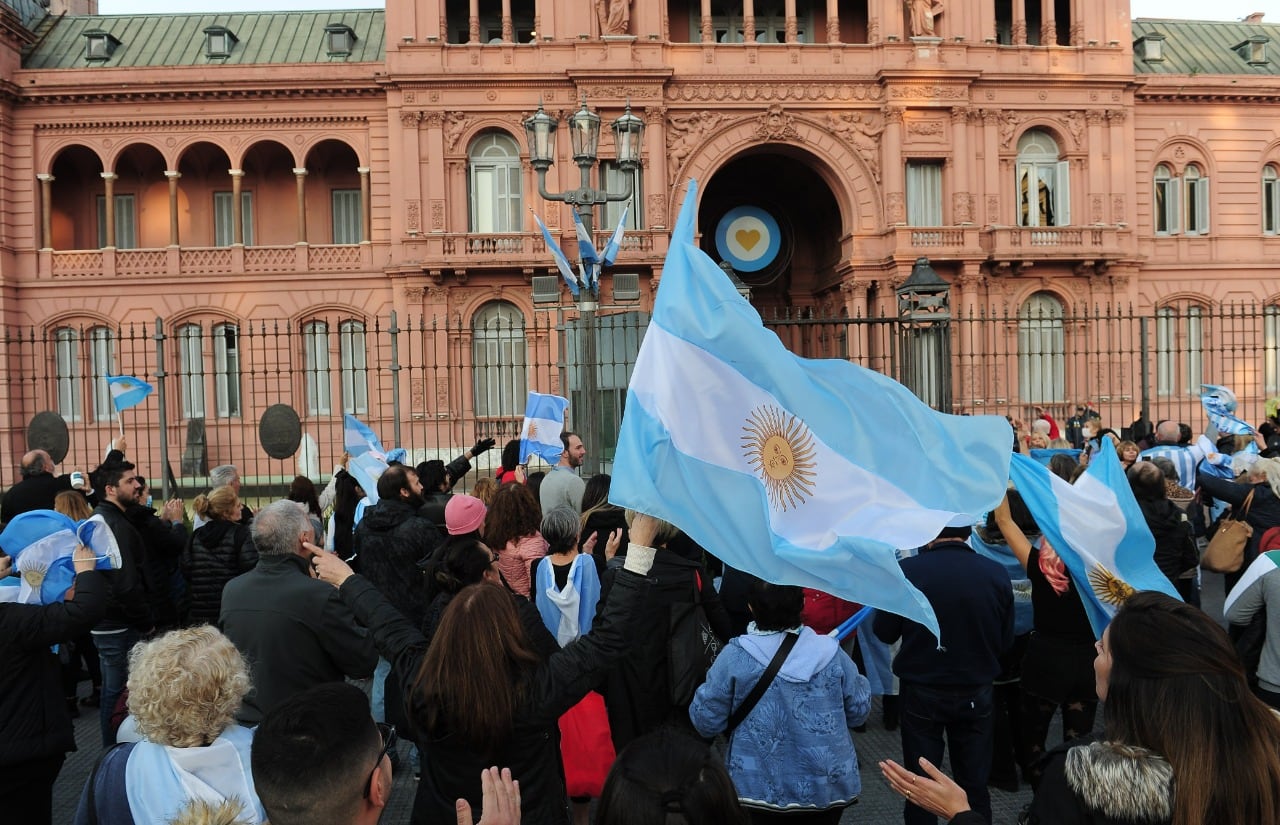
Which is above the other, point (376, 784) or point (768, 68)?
point (768, 68)

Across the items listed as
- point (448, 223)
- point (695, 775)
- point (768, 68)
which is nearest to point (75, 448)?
point (448, 223)

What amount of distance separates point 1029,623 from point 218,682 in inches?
204

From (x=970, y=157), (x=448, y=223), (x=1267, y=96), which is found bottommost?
(x=448, y=223)

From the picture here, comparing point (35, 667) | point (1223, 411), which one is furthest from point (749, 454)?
point (1223, 411)

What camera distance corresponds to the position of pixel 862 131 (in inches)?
1129

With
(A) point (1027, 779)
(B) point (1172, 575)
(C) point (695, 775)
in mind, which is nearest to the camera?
(C) point (695, 775)

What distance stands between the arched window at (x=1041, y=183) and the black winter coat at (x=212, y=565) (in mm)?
27718

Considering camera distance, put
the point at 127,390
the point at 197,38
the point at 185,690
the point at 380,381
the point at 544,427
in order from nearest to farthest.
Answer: the point at 185,690
the point at 544,427
the point at 127,390
the point at 380,381
the point at 197,38

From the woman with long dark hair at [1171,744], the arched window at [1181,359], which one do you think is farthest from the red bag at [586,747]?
the arched window at [1181,359]

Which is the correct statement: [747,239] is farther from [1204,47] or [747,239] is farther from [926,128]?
[1204,47]

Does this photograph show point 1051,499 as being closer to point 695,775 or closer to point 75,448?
point 695,775

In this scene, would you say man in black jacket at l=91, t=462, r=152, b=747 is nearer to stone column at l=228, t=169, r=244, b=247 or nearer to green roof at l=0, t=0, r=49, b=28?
stone column at l=228, t=169, r=244, b=247

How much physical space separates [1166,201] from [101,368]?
32.8 m

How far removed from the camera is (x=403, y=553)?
6.53 m
